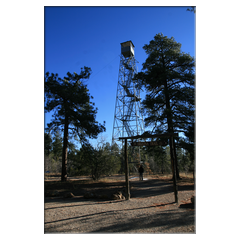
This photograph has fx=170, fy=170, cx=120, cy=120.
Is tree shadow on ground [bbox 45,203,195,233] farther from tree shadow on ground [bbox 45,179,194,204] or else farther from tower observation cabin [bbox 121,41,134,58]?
tower observation cabin [bbox 121,41,134,58]

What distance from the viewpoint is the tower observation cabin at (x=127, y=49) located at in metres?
17.4

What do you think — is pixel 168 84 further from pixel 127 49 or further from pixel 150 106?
pixel 127 49

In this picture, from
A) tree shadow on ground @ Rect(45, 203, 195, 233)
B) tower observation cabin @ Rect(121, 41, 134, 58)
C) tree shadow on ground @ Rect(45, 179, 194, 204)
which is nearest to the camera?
tree shadow on ground @ Rect(45, 203, 195, 233)

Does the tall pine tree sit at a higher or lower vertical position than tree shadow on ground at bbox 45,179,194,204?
higher

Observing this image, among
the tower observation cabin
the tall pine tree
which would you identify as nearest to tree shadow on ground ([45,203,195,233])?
the tall pine tree

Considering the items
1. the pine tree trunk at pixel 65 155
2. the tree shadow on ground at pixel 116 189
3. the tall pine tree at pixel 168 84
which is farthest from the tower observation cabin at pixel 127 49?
the tree shadow on ground at pixel 116 189

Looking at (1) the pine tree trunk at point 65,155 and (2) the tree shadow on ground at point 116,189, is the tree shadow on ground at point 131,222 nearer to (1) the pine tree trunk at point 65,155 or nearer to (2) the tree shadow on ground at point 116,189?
(2) the tree shadow on ground at point 116,189

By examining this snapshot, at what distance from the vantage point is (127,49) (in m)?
17.4

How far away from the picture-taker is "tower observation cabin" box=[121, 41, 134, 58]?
17406mm

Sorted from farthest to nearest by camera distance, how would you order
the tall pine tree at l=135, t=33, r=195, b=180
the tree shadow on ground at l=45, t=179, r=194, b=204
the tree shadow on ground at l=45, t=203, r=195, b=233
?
1. the tall pine tree at l=135, t=33, r=195, b=180
2. the tree shadow on ground at l=45, t=179, r=194, b=204
3. the tree shadow on ground at l=45, t=203, r=195, b=233

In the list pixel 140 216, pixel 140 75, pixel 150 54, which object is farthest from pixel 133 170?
pixel 140 216

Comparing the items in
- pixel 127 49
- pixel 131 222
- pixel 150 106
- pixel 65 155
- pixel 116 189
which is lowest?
pixel 116 189

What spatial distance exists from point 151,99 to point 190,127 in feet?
10.2

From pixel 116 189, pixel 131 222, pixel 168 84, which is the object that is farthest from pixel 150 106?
pixel 131 222
